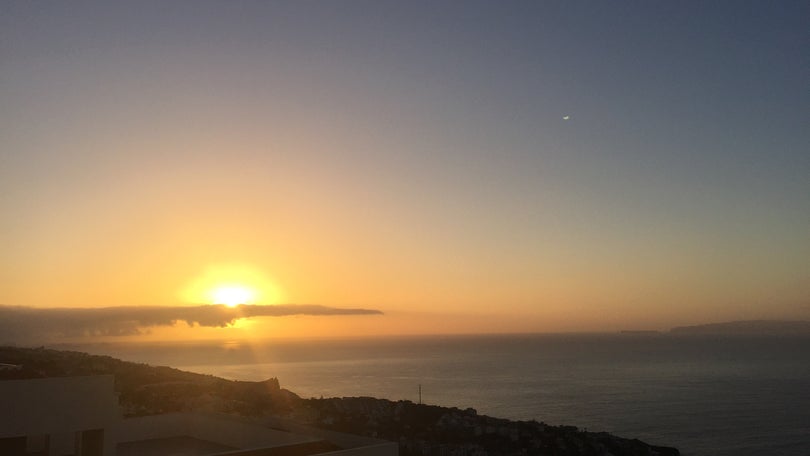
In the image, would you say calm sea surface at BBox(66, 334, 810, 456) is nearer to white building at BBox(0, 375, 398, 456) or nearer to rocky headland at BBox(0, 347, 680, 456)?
rocky headland at BBox(0, 347, 680, 456)

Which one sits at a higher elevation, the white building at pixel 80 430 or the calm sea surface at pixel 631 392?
the white building at pixel 80 430

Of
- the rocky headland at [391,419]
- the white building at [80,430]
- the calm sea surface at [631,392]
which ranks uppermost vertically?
the white building at [80,430]

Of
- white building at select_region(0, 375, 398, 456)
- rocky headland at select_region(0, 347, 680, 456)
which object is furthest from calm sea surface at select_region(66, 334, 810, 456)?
white building at select_region(0, 375, 398, 456)

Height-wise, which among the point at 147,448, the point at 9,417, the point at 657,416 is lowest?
the point at 657,416

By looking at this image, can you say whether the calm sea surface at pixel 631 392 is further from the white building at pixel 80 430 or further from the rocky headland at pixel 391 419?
the white building at pixel 80 430

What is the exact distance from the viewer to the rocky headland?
47531 millimetres

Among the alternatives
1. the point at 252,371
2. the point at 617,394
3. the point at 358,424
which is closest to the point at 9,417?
the point at 358,424

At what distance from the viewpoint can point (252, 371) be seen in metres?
166

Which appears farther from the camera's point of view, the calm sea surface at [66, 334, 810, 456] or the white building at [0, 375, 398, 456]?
the calm sea surface at [66, 334, 810, 456]

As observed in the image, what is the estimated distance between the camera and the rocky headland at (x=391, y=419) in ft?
156

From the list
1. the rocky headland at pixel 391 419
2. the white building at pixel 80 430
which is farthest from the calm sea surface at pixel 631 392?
the white building at pixel 80 430

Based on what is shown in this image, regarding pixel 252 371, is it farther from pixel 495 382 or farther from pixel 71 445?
pixel 71 445

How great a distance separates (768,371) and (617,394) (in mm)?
54132

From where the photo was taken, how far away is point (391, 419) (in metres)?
54.4
